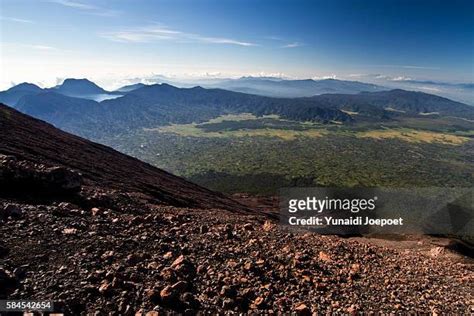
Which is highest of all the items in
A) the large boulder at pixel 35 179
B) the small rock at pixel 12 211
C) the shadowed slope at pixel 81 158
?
the large boulder at pixel 35 179

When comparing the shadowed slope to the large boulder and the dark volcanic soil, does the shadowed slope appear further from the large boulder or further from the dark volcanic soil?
the dark volcanic soil

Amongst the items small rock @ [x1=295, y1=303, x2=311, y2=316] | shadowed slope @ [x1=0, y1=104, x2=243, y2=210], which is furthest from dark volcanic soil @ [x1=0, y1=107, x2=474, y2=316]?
shadowed slope @ [x1=0, y1=104, x2=243, y2=210]

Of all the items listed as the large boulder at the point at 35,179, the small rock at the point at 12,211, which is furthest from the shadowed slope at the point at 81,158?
the small rock at the point at 12,211

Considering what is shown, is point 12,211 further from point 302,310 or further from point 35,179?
point 302,310

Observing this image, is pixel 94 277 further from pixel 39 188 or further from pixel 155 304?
pixel 39 188

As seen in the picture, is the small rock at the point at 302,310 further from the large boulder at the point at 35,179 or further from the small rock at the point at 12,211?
the large boulder at the point at 35,179

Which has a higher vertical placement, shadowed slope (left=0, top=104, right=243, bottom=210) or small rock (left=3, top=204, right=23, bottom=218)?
small rock (left=3, top=204, right=23, bottom=218)

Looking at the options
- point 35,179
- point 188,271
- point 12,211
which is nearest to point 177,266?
point 188,271

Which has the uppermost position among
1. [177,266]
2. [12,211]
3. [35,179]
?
[35,179]
